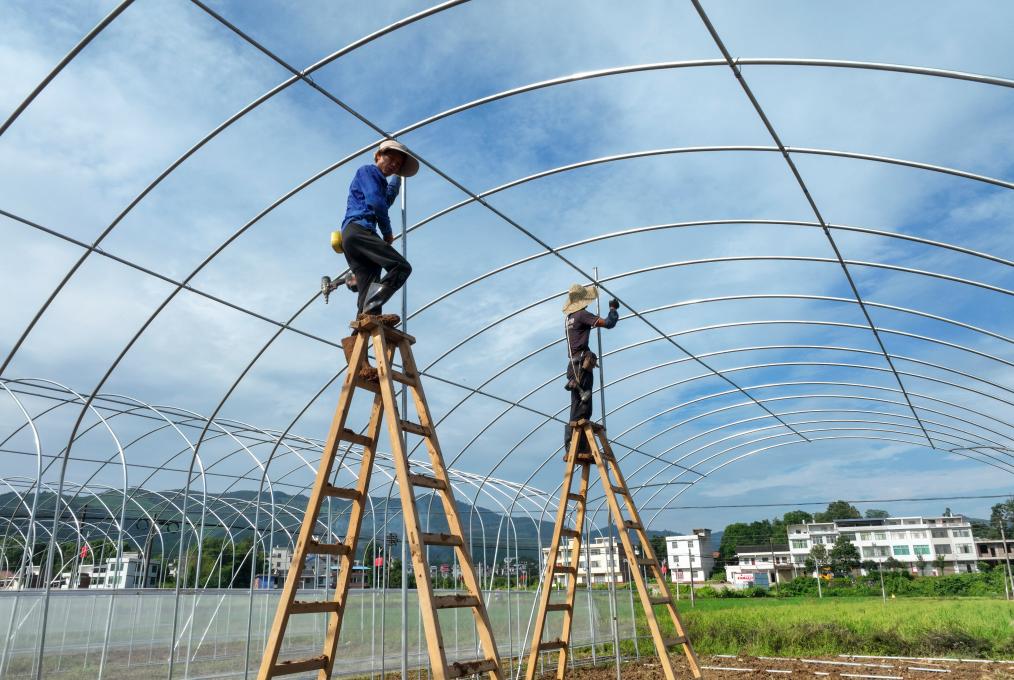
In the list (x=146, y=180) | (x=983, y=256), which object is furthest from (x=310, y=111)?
(x=983, y=256)

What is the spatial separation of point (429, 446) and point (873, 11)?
599 cm

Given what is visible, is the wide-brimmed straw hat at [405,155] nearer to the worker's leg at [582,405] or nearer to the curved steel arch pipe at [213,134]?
the curved steel arch pipe at [213,134]

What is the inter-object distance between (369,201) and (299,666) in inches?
121

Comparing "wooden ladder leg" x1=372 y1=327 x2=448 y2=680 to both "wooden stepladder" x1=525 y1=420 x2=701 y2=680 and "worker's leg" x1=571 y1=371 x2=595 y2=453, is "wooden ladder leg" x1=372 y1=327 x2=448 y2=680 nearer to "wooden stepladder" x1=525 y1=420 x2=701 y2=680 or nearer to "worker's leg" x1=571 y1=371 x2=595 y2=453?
"wooden stepladder" x1=525 y1=420 x2=701 y2=680

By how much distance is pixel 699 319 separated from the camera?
1381 cm

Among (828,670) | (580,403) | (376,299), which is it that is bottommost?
(828,670)

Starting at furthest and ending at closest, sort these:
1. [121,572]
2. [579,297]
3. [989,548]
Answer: [989,548] < [121,572] < [579,297]

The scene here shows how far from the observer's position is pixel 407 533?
14.2 ft

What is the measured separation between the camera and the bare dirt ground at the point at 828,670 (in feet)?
37.0

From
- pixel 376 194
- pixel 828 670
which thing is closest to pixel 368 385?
pixel 376 194

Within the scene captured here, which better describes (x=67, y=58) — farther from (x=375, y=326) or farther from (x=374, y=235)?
(x=375, y=326)

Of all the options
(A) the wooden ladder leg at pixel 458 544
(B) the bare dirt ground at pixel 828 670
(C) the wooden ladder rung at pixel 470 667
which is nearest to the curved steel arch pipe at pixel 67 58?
(A) the wooden ladder leg at pixel 458 544

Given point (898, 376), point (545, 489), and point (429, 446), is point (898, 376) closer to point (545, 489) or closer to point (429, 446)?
point (545, 489)

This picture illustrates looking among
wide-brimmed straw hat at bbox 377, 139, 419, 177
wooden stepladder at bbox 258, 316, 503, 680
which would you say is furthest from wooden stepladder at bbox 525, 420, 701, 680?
wide-brimmed straw hat at bbox 377, 139, 419, 177
